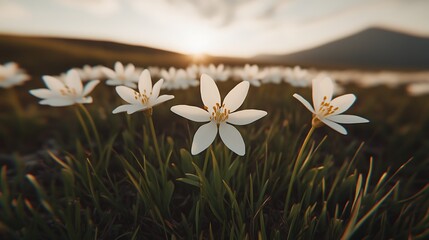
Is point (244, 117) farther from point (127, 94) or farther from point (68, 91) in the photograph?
point (68, 91)

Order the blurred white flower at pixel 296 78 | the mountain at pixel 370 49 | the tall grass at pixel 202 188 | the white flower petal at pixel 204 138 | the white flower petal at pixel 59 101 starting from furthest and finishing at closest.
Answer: the mountain at pixel 370 49
the blurred white flower at pixel 296 78
the white flower petal at pixel 59 101
the tall grass at pixel 202 188
the white flower petal at pixel 204 138

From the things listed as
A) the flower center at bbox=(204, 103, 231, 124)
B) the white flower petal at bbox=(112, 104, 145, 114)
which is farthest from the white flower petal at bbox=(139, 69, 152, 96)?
the flower center at bbox=(204, 103, 231, 124)

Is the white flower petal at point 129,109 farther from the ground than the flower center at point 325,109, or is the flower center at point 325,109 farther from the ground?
the flower center at point 325,109

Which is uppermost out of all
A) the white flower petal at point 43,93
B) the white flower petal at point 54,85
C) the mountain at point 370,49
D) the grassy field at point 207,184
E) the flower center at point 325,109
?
the mountain at point 370,49

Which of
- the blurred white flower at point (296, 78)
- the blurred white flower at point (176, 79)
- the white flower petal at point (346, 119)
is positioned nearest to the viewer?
the white flower petal at point (346, 119)

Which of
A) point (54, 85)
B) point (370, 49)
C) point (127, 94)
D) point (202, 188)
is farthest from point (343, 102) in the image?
point (370, 49)

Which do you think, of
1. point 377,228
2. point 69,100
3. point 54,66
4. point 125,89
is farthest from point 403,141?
point 54,66

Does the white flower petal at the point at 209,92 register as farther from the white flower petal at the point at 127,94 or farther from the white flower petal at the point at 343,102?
the white flower petal at the point at 343,102

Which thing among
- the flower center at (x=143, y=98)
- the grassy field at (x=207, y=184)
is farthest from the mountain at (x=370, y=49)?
the flower center at (x=143, y=98)
